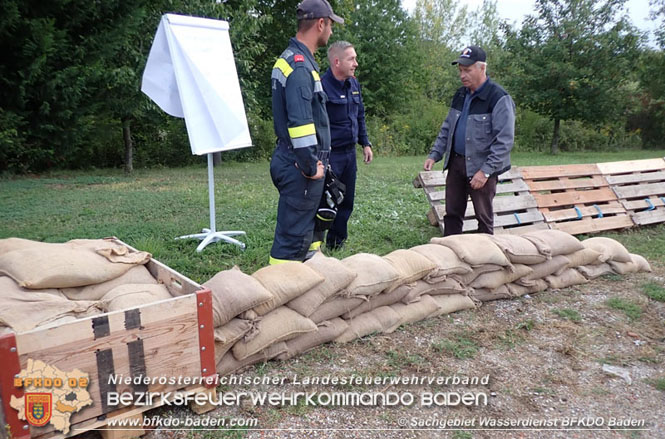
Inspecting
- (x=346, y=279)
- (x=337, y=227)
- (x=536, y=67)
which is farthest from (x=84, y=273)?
(x=536, y=67)

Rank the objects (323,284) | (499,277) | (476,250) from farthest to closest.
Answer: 1. (499,277)
2. (476,250)
3. (323,284)

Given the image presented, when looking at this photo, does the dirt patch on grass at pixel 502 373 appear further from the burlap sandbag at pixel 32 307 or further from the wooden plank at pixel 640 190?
the wooden plank at pixel 640 190

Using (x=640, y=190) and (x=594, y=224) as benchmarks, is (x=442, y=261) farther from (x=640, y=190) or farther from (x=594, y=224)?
(x=640, y=190)

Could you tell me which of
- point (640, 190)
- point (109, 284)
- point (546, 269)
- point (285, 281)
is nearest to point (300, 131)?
point (285, 281)

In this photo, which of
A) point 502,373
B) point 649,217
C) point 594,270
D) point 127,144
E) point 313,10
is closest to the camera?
point 502,373

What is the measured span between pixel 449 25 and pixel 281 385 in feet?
140

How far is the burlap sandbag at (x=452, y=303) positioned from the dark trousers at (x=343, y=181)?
1397mm

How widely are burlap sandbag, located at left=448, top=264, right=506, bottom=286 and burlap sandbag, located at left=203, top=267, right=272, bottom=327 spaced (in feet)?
5.45

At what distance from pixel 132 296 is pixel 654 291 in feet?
13.5

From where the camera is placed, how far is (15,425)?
1844mm

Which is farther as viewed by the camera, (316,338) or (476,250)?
(476,250)

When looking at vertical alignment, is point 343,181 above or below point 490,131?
below

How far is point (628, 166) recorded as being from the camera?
277 inches

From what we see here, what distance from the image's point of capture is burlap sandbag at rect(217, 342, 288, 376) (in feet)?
8.53
